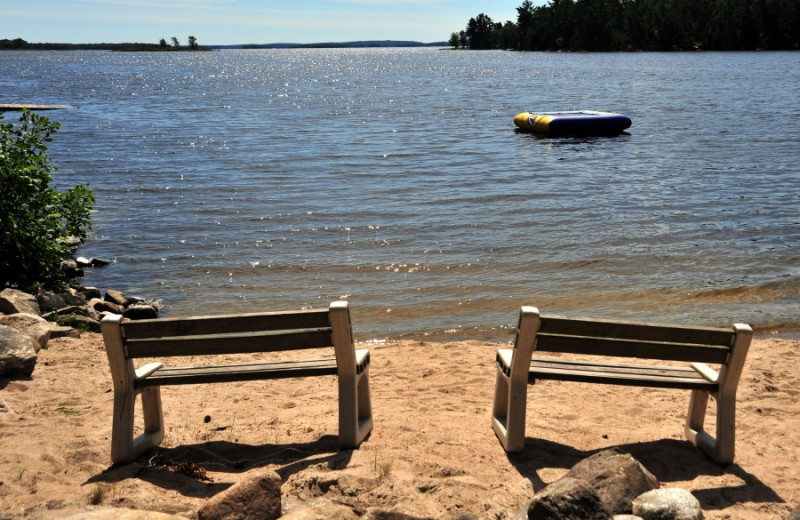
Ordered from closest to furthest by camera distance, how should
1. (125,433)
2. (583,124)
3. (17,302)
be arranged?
(125,433) → (17,302) → (583,124)

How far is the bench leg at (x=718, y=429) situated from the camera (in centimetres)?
502

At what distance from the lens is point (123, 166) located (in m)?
23.0

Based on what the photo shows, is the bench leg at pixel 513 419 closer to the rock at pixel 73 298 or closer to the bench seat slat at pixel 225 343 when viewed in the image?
the bench seat slat at pixel 225 343

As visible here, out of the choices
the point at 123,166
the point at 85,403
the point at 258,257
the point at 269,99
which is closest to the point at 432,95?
the point at 269,99

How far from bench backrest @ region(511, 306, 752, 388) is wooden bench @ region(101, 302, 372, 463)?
1.11 meters

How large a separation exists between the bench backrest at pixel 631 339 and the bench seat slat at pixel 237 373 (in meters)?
1.29

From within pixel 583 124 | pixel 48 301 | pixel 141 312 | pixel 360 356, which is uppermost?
pixel 583 124

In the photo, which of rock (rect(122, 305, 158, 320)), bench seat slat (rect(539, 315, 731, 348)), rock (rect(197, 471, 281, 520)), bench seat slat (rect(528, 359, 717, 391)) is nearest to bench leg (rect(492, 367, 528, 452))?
bench seat slat (rect(528, 359, 717, 391))

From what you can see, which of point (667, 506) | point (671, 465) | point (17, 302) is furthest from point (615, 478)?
point (17, 302)

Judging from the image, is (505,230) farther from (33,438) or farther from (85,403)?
(33,438)

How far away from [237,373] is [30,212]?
17.6 feet

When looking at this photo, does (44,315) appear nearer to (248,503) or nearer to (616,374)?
(248,503)

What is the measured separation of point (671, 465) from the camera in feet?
16.8

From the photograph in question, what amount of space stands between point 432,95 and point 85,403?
161 feet
